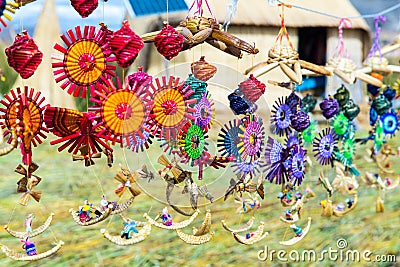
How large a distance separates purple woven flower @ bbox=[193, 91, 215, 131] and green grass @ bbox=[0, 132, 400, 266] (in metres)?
0.14

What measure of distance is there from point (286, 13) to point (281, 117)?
95.7 inches

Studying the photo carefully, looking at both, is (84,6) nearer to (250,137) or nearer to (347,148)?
(250,137)

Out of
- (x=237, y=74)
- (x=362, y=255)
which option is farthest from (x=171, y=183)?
(x=362, y=255)

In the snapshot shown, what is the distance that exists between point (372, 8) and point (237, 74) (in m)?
5.14

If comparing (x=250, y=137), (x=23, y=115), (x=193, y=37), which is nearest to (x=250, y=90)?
Answer: (x=250, y=137)

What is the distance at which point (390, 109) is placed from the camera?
89.0 inches

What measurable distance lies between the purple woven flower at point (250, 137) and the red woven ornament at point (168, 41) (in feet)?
1.00

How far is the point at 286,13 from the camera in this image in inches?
161

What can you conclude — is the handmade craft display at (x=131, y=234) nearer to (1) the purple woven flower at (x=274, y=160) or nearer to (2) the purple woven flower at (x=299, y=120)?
(1) the purple woven flower at (x=274, y=160)

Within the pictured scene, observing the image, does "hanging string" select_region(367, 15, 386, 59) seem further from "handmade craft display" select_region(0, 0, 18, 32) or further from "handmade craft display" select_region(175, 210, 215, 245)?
"handmade craft display" select_region(0, 0, 18, 32)

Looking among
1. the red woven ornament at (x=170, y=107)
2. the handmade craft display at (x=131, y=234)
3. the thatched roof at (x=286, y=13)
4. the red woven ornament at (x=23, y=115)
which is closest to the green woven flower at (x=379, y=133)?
the red woven ornament at (x=170, y=107)

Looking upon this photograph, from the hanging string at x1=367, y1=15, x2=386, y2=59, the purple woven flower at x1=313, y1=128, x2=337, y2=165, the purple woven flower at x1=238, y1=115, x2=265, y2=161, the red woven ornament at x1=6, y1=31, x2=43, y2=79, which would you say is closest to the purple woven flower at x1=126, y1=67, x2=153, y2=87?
the red woven ornament at x1=6, y1=31, x2=43, y2=79

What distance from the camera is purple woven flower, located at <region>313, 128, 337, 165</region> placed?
6.49 ft


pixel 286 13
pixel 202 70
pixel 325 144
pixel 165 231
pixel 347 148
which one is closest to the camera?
pixel 202 70
